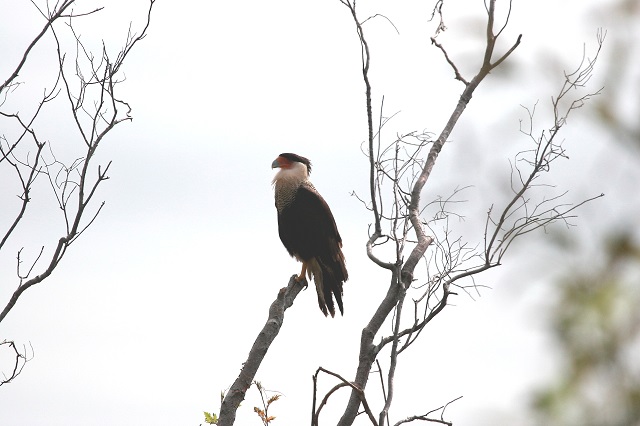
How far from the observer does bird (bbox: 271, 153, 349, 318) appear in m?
5.80

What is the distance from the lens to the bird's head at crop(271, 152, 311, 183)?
6531 mm

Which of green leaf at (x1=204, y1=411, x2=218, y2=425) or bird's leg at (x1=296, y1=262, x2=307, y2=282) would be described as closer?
green leaf at (x1=204, y1=411, x2=218, y2=425)

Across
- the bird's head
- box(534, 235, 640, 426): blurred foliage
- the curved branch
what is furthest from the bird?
box(534, 235, 640, 426): blurred foliage

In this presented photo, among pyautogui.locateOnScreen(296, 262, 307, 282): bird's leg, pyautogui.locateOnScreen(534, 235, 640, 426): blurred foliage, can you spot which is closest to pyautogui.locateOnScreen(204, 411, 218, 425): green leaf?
pyautogui.locateOnScreen(296, 262, 307, 282): bird's leg

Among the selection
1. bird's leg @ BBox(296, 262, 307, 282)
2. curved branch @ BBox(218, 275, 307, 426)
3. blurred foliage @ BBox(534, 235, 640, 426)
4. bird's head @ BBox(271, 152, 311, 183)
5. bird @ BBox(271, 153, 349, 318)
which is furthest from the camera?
bird's head @ BBox(271, 152, 311, 183)

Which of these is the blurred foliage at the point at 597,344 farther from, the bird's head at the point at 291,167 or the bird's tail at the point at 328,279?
the bird's head at the point at 291,167

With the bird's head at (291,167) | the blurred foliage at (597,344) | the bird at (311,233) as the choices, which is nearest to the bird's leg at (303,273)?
the bird at (311,233)

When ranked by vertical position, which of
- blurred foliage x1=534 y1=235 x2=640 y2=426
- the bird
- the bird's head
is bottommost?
blurred foliage x1=534 y1=235 x2=640 y2=426

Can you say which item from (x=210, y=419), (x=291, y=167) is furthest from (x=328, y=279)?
(x=210, y=419)

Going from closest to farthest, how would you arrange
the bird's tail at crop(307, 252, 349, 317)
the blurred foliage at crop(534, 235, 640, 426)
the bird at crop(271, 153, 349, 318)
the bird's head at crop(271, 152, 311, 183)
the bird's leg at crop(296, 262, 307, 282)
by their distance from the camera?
the blurred foliage at crop(534, 235, 640, 426) → the bird's leg at crop(296, 262, 307, 282) → the bird's tail at crop(307, 252, 349, 317) → the bird at crop(271, 153, 349, 318) → the bird's head at crop(271, 152, 311, 183)

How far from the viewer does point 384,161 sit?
3.58 meters

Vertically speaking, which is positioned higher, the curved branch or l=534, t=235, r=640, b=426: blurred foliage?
the curved branch

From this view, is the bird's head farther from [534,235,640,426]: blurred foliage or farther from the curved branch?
[534,235,640,426]: blurred foliage

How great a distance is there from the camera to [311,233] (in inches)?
237
